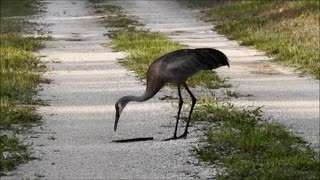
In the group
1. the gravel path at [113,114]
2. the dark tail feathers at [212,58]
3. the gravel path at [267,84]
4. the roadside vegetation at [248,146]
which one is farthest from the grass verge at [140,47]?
the dark tail feathers at [212,58]

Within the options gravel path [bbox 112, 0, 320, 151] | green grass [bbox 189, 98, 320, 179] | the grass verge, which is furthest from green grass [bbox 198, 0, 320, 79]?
green grass [bbox 189, 98, 320, 179]

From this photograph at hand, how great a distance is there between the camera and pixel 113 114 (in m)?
8.27

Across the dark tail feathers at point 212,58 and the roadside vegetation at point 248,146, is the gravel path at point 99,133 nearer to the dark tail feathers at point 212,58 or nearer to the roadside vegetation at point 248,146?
the roadside vegetation at point 248,146

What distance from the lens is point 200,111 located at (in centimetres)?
793

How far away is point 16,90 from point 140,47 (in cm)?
506

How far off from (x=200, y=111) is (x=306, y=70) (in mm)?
3681

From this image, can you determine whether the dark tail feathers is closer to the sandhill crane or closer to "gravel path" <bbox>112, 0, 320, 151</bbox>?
the sandhill crane

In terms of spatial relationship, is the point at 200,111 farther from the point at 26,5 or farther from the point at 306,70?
the point at 26,5

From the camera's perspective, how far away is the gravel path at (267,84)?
7818 millimetres

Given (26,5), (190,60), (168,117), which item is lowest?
(26,5)

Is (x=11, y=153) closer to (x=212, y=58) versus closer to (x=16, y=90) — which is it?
(x=212, y=58)

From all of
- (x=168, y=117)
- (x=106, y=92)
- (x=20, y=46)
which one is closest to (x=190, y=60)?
(x=168, y=117)

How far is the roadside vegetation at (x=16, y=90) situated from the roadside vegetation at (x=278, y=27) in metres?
4.27

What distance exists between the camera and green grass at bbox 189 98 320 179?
5629 millimetres
